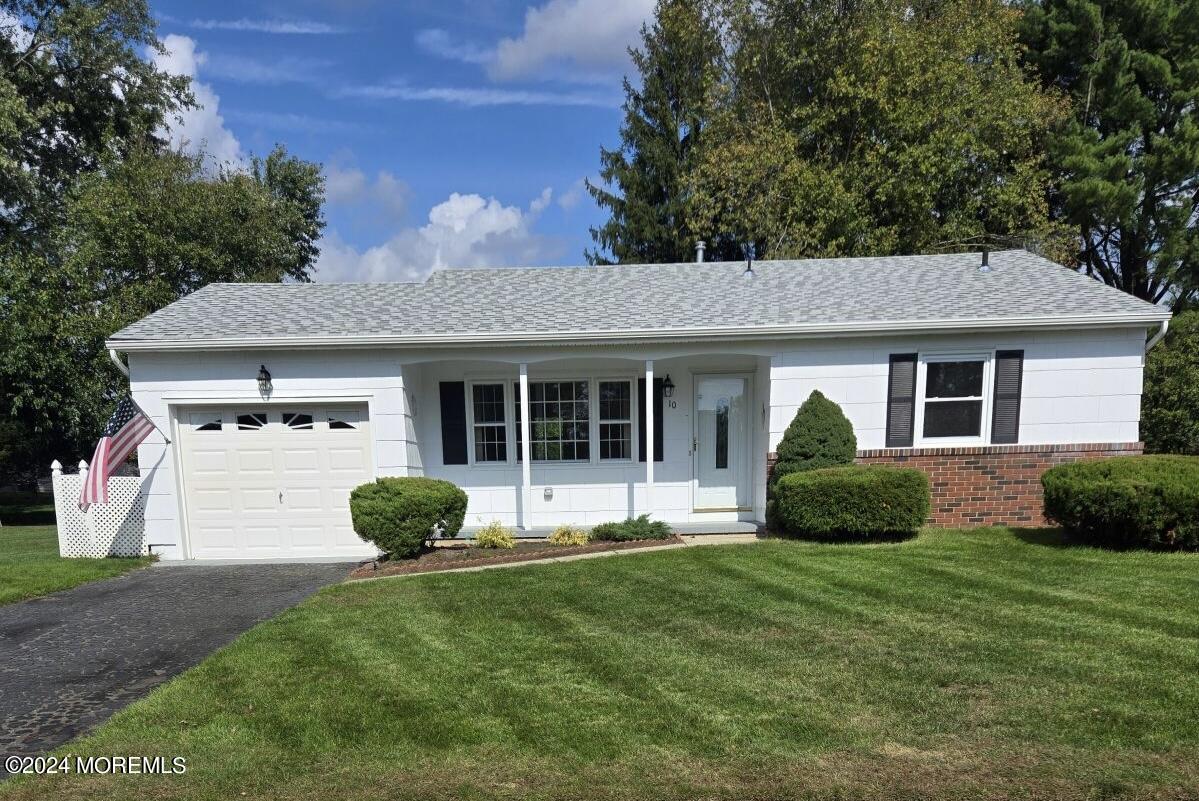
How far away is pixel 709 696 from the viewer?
368 cm

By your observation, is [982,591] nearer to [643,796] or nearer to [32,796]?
[643,796]

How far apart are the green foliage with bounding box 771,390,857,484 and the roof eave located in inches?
43.4

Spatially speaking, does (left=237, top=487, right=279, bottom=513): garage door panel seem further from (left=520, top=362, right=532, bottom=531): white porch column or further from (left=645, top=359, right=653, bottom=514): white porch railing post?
(left=645, top=359, right=653, bottom=514): white porch railing post

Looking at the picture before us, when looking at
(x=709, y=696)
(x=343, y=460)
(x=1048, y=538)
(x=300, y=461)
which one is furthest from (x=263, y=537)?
(x=1048, y=538)

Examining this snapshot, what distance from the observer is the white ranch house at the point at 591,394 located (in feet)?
27.6

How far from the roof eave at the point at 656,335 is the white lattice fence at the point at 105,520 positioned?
2.31 m

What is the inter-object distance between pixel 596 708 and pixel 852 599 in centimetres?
301

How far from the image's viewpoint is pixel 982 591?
5.47m

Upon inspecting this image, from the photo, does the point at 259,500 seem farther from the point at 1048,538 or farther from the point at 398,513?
the point at 1048,538

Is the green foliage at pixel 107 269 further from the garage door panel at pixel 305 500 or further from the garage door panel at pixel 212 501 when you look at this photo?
the garage door panel at pixel 305 500

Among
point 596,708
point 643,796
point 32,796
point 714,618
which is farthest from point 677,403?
point 32,796

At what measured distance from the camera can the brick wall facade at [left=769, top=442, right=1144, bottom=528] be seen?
8297mm

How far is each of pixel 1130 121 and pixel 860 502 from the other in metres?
17.6

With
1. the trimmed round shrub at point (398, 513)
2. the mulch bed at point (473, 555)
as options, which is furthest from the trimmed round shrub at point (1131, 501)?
the trimmed round shrub at point (398, 513)
